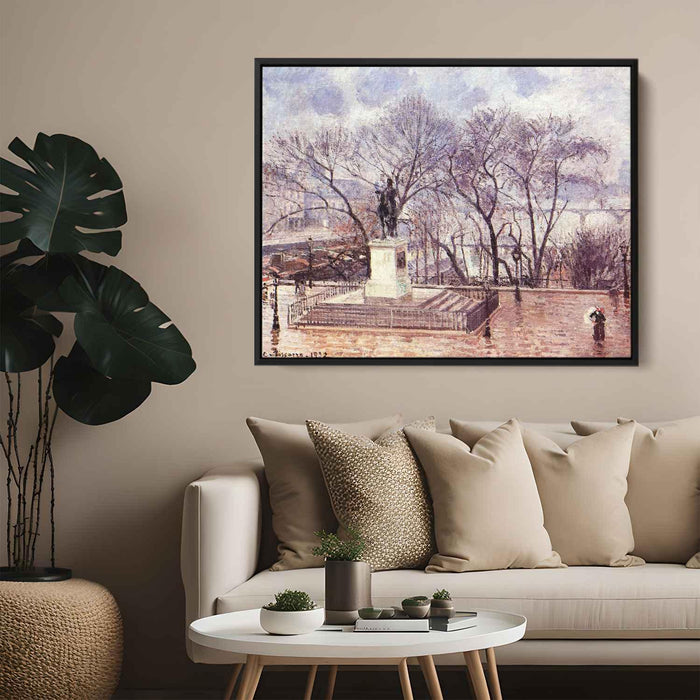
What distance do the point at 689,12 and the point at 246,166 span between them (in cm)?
180

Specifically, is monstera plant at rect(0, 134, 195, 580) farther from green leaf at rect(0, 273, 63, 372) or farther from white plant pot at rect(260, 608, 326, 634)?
white plant pot at rect(260, 608, 326, 634)

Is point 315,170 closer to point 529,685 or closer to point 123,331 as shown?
point 123,331

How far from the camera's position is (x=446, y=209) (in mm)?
3545

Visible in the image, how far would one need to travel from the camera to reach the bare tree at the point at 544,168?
11.6 ft

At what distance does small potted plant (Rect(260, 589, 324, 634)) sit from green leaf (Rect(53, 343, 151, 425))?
1274 millimetres

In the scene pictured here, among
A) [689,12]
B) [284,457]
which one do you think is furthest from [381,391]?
[689,12]

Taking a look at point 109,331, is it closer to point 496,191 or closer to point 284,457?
point 284,457

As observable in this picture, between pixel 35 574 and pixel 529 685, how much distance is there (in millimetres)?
1786

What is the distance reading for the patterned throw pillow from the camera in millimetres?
2848

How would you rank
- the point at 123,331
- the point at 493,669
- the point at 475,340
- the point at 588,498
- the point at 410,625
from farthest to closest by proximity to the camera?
the point at 475,340 → the point at 123,331 → the point at 588,498 → the point at 493,669 → the point at 410,625

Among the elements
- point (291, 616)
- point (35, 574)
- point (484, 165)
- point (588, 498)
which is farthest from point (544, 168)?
point (35, 574)

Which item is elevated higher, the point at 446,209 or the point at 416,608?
the point at 446,209

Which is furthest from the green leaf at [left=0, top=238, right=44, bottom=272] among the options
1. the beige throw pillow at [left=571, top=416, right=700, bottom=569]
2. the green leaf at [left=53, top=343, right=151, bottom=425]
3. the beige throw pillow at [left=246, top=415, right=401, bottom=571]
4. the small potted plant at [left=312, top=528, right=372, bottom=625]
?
the beige throw pillow at [left=571, top=416, right=700, bottom=569]

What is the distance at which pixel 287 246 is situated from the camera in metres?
3.54
